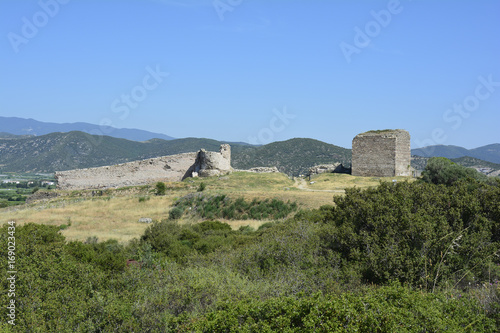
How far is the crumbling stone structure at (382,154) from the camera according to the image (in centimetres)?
2967

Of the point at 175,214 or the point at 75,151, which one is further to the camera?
the point at 75,151

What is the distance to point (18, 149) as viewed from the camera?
111 m

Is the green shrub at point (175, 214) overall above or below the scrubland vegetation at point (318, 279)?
below

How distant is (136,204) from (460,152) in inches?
4372

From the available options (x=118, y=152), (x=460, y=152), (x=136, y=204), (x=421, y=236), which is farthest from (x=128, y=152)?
(x=421, y=236)

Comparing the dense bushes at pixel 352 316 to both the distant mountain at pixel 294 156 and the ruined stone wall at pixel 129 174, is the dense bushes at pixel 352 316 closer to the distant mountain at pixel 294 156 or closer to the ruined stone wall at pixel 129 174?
the ruined stone wall at pixel 129 174

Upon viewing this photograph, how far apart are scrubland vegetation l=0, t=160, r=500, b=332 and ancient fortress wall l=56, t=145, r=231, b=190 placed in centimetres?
2135

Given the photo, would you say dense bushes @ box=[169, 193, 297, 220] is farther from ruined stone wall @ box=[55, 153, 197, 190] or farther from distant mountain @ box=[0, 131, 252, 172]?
distant mountain @ box=[0, 131, 252, 172]

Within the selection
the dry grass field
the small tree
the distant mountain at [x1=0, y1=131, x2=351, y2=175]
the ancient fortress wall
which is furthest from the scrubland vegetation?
the distant mountain at [x1=0, y1=131, x2=351, y2=175]

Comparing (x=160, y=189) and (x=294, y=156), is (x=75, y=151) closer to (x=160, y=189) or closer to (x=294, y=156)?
(x=294, y=156)

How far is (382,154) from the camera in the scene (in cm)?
3002

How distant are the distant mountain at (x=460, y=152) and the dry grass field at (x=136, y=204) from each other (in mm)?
79789

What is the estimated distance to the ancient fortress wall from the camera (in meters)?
31.1

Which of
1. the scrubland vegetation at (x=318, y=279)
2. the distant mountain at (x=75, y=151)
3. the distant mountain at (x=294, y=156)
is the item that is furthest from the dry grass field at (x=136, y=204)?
the distant mountain at (x=75, y=151)
